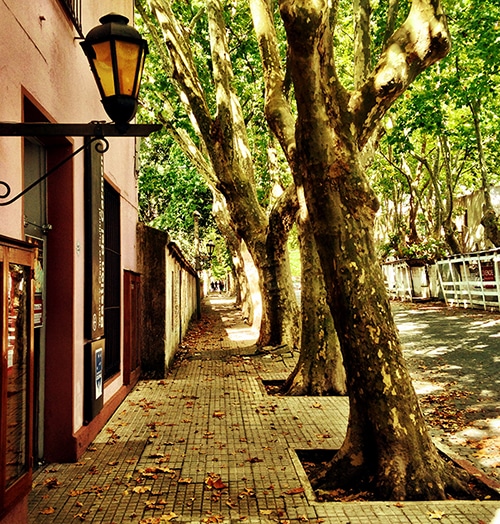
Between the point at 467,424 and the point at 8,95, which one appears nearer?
the point at 8,95

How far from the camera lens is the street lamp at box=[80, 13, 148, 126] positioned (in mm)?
4168

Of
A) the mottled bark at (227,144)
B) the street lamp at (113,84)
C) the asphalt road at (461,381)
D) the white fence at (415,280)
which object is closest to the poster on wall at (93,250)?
the street lamp at (113,84)

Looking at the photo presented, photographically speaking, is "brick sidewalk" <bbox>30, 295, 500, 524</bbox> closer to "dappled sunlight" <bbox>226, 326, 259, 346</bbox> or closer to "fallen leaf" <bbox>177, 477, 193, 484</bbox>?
"fallen leaf" <bbox>177, 477, 193, 484</bbox>

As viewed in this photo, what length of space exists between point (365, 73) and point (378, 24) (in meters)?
5.33

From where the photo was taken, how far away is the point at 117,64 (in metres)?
4.17

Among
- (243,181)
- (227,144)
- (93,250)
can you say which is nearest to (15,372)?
(93,250)

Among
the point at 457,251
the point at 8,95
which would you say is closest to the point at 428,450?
the point at 8,95

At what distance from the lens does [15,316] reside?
383 cm

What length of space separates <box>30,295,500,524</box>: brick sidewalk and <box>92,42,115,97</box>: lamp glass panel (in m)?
3.06

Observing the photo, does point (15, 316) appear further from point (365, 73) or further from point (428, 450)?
point (365, 73)

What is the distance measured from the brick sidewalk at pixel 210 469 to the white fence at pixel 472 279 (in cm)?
1486

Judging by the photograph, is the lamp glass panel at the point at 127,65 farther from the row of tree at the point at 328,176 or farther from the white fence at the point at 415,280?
the white fence at the point at 415,280

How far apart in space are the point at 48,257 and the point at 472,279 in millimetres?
21786

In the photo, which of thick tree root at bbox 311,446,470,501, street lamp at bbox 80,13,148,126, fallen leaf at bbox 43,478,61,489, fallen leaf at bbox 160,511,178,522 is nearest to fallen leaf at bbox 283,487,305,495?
thick tree root at bbox 311,446,470,501
